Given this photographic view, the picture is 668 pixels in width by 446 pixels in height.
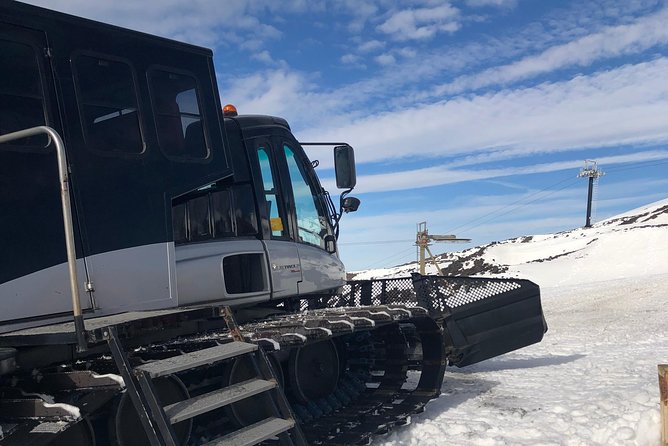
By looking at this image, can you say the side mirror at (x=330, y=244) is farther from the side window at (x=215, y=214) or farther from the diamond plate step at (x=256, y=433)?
the diamond plate step at (x=256, y=433)

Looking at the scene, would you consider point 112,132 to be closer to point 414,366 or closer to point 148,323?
point 148,323

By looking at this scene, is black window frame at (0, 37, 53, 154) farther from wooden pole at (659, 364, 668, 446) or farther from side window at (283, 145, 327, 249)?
wooden pole at (659, 364, 668, 446)

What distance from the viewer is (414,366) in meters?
6.16

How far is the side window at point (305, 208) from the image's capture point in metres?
6.27

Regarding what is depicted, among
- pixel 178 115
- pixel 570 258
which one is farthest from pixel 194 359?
pixel 570 258

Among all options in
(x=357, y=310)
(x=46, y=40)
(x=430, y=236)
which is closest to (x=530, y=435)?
(x=357, y=310)

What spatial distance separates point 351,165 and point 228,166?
182 cm

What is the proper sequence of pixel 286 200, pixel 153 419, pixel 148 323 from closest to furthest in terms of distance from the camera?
1. pixel 153 419
2. pixel 148 323
3. pixel 286 200

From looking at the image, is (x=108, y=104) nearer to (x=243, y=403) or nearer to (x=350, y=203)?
(x=243, y=403)

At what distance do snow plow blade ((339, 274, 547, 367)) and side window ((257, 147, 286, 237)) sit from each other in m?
2.01

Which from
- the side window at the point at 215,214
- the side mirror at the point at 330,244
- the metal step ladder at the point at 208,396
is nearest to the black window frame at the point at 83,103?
the side window at the point at 215,214

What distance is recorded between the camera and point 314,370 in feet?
19.0

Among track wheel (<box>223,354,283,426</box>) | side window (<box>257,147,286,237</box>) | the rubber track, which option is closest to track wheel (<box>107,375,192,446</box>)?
track wheel (<box>223,354,283,426</box>)

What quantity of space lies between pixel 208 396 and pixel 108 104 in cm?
222
